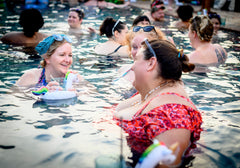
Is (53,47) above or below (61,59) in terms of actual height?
above

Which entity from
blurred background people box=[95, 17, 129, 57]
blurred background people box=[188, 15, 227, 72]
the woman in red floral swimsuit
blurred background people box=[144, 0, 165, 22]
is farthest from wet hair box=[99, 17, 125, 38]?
blurred background people box=[144, 0, 165, 22]

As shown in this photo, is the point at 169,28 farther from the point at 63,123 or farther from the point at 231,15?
the point at 63,123

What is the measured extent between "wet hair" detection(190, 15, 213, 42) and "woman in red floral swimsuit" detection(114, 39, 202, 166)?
4.24 meters

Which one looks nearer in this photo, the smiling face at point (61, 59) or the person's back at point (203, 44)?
the smiling face at point (61, 59)

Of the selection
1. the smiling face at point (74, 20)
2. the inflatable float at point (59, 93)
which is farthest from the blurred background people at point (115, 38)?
the inflatable float at point (59, 93)

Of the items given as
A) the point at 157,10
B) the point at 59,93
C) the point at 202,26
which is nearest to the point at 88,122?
the point at 59,93

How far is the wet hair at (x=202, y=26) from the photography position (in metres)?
7.13

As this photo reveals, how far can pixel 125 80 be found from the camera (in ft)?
21.3

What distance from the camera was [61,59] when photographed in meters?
5.36

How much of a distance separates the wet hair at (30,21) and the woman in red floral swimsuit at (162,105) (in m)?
6.21

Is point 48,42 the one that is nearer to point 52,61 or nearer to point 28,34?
point 52,61

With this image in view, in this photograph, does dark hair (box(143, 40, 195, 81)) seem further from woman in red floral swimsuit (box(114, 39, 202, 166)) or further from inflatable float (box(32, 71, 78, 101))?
inflatable float (box(32, 71, 78, 101))

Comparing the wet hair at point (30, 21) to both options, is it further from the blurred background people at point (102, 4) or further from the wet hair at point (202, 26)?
the blurred background people at point (102, 4)

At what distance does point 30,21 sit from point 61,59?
3955mm
